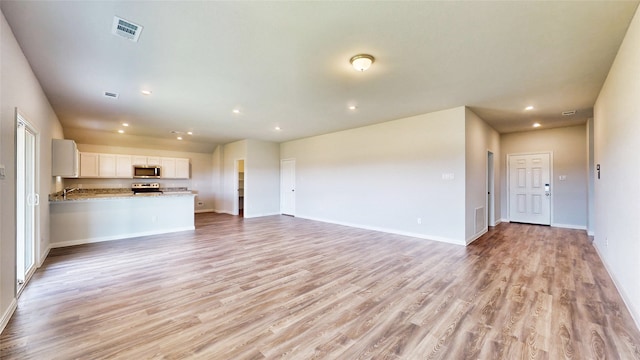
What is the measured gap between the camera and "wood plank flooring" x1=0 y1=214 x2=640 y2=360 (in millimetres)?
1903

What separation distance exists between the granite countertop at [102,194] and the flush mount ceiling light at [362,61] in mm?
5197

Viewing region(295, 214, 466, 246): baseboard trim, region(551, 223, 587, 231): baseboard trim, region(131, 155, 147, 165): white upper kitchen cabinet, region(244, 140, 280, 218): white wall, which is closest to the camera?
region(295, 214, 466, 246): baseboard trim

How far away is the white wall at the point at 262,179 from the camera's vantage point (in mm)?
8242

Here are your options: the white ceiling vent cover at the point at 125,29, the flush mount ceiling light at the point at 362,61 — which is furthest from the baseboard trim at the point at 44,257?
the flush mount ceiling light at the point at 362,61

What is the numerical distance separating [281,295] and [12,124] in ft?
9.77

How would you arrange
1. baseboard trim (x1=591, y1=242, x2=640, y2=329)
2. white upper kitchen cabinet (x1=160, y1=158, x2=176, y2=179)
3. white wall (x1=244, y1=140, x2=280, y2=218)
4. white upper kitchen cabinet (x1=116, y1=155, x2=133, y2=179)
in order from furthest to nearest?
white upper kitchen cabinet (x1=160, y1=158, x2=176, y2=179) → white wall (x1=244, y1=140, x2=280, y2=218) → white upper kitchen cabinet (x1=116, y1=155, x2=133, y2=179) → baseboard trim (x1=591, y1=242, x2=640, y2=329)

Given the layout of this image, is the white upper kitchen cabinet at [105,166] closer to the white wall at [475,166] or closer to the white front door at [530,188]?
the white wall at [475,166]

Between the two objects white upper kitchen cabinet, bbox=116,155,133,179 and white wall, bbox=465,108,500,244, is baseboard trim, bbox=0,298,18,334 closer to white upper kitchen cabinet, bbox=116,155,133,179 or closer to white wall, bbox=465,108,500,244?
white wall, bbox=465,108,500,244

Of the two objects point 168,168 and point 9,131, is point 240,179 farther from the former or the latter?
point 9,131

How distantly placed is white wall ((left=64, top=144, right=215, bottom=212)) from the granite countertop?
0.19 metres

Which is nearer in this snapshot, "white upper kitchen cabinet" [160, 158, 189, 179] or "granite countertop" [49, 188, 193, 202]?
"granite countertop" [49, 188, 193, 202]

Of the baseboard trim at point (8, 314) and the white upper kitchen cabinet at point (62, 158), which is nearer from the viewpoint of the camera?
the baseboard trim at point (8, 314)

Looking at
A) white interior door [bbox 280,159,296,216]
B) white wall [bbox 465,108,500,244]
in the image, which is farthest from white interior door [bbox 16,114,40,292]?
white wall [bbox 465,108,500,244]

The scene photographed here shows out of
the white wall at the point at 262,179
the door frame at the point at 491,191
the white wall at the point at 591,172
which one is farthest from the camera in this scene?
the white wall at the point at 262,179
